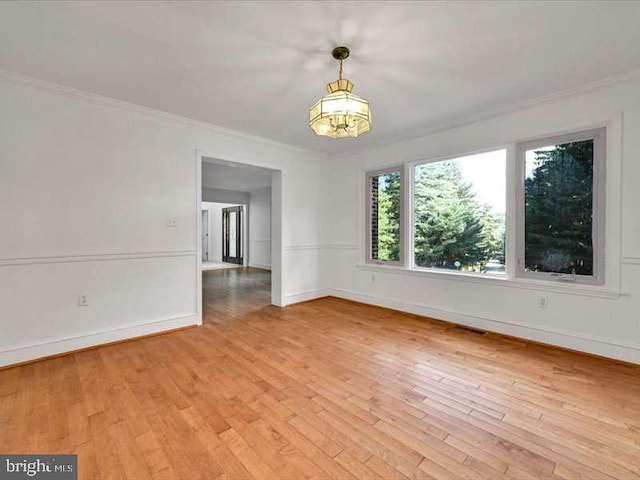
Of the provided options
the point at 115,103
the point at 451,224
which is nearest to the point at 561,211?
the point at 451,224

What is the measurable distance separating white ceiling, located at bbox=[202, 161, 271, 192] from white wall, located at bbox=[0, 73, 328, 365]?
2459mm

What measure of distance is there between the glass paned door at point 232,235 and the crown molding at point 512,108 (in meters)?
7.32

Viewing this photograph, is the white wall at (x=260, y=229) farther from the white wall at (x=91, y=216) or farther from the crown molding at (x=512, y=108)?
the white wall at (x=91, y=216)

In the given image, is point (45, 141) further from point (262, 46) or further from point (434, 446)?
point (434, 446)

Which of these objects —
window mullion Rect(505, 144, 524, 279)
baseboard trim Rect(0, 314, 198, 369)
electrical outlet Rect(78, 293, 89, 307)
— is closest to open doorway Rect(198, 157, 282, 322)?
baseboard trim Rect(0, 314, 198, 369)

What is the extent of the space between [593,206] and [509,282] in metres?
1.12

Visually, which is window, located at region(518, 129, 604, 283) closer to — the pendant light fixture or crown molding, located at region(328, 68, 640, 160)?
crown molding, located at region(328, 68, 640, 160)

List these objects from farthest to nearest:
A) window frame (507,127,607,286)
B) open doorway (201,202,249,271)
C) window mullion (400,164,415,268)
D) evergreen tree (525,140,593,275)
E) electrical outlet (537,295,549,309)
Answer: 1. open doorway (201,202,249,271)
2. window mullion (400,164,415,268)
3. electrical outlet (537,295,549,309)
4. evergreen tree (525,140,593,275)
5. window frame (507,127,607,286)

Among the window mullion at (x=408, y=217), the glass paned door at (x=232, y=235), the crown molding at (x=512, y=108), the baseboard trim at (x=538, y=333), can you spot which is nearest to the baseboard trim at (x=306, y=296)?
the baseboard trim at (x=538, y=333)

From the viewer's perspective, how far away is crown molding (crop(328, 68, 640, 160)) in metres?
2.75

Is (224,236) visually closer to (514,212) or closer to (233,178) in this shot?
(233,178)

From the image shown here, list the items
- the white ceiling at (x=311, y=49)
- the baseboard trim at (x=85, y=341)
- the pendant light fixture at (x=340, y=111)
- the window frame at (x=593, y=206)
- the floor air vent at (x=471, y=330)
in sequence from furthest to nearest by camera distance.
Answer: the floor air vent at (x=471, y=330) < the window frame at (x=593, y=206) < the baseboard trim at (x=85, y=341) < the pendant light fixture at (x=340, y=111) < the white ceiling at (x=311, y=49)

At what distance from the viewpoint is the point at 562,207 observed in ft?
10.2

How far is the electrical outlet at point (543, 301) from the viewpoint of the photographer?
3.16 meters
